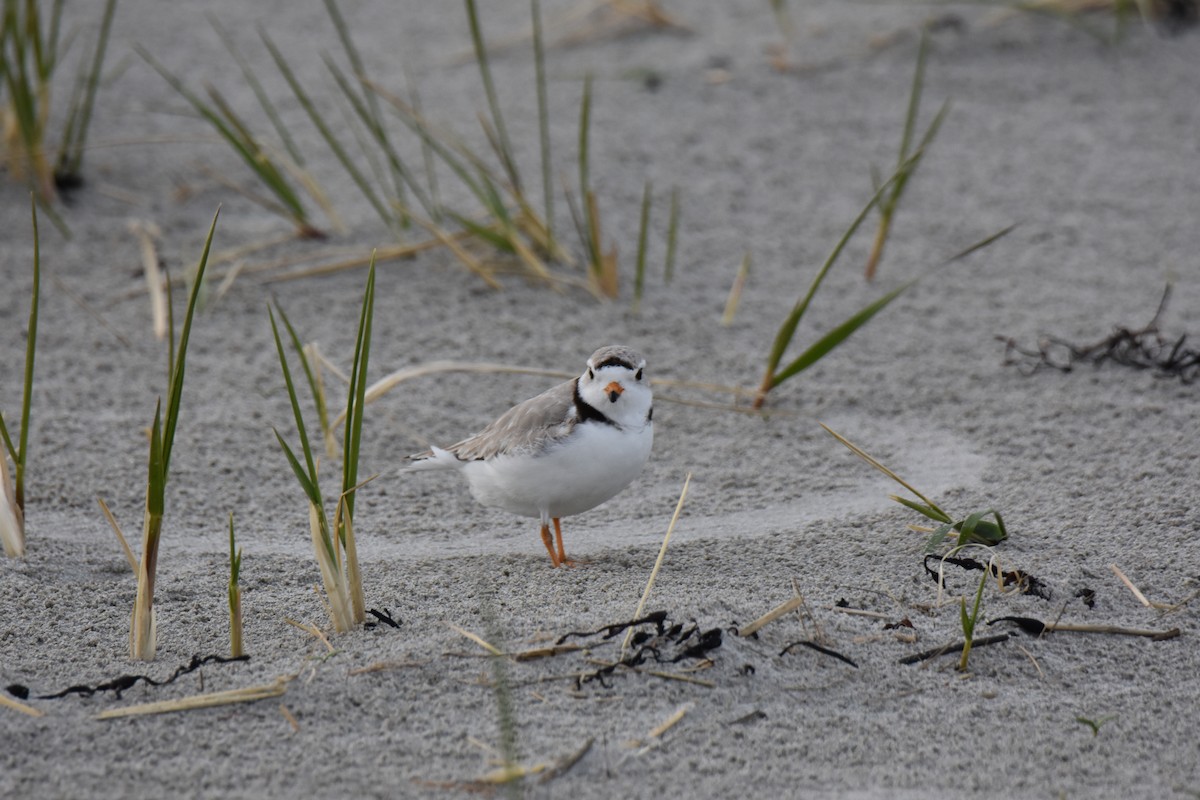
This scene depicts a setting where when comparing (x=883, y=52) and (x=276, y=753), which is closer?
(x=276, y=753)

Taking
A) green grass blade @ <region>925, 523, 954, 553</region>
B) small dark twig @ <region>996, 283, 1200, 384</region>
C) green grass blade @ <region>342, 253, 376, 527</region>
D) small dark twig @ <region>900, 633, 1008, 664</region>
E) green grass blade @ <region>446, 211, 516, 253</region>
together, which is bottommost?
small dark twig @ <region>900, 633, 1008, 664</region>

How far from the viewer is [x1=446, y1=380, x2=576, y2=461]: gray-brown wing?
293 centimetres

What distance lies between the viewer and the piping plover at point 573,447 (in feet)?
9.39

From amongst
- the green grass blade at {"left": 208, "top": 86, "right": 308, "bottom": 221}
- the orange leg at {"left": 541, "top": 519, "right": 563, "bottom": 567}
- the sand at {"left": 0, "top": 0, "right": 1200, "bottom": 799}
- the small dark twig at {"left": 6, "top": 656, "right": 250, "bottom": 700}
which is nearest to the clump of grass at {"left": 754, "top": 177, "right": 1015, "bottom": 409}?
the sand at {"left": 0, "top": 0, "right": 1200, "bottom": 799}

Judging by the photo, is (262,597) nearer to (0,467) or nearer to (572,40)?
(0,467)

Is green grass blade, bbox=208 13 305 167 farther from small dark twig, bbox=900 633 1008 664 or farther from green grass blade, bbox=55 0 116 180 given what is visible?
small dark twig, bbox=900 633 1008 664

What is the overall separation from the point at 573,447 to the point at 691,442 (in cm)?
91

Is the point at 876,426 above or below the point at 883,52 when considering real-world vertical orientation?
below

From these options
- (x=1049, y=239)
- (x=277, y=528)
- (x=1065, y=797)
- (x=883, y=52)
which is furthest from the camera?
(x=883, y=52)

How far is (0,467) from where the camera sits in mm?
2875

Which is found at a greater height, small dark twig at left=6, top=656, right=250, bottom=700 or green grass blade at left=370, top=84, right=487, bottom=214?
green grass blade at left=370, top=84, right=487, bottom=214

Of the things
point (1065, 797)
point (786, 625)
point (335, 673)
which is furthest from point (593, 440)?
point (1065, 797)

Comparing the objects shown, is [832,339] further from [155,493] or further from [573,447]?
[155,493]

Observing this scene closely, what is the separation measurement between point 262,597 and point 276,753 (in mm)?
707
